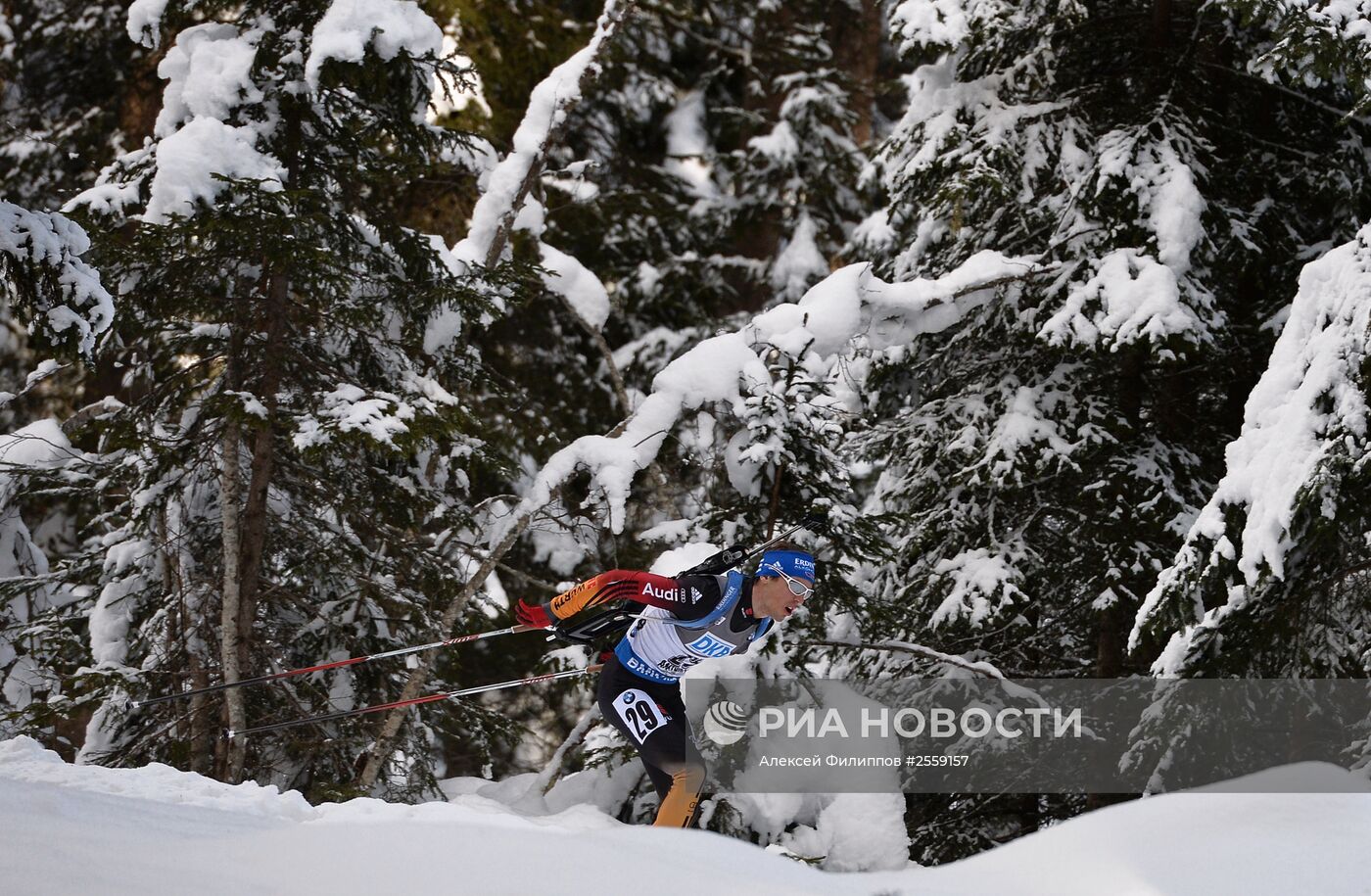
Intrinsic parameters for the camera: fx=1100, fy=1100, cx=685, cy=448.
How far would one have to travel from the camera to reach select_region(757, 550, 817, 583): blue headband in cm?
588

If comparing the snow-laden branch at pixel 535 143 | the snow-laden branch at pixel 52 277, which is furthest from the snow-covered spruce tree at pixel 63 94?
the snow-laden branch at pixel 52 277

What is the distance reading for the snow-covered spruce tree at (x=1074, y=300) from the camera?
26.9 ft

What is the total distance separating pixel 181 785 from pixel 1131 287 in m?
6.73

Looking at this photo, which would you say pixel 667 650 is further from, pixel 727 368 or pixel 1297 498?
pixel 1297 498

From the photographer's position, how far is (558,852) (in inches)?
165

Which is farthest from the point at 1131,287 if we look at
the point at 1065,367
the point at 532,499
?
the point at 532,499

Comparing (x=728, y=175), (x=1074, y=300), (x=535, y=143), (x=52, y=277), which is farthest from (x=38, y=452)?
(x=728, y=175)

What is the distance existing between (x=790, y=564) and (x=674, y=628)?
806 mm

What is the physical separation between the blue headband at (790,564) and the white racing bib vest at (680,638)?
22 cm

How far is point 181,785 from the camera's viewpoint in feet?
17.4

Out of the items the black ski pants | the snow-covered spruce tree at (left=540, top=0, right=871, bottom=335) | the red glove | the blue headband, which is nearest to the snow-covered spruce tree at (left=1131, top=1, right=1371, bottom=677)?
the blue headband

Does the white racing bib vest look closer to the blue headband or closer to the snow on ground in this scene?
the blue headband

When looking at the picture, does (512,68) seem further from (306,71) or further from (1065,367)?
(1065,367)

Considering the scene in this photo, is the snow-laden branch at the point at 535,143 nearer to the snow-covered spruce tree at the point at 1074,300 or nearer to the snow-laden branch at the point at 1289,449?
the snow-covered spruce tree at the point at 1074,300
